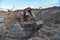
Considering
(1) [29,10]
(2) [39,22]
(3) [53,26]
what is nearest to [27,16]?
(1) [29,10]

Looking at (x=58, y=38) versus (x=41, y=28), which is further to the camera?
(x=41, y=28)

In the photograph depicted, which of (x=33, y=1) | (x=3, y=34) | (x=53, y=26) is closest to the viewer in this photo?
(x=53, y=26)

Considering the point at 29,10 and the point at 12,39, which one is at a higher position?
the point at 29,10

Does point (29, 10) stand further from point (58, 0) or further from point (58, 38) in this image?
point (58, 38)

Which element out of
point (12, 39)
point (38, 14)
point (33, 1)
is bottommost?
point (12, 39)

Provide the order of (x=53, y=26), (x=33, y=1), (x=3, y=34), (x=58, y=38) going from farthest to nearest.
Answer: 1. (x=33, y=1)
2. (x=3, y=34)
3. (x=53, y=26)
4. (x=58, y=38)

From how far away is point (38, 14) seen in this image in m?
6.22

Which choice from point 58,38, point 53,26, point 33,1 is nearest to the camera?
point 58,38

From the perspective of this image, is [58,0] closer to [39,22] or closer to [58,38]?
[39,22]

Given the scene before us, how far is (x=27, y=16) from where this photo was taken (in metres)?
5.92

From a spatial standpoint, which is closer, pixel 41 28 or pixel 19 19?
pixel 41 28

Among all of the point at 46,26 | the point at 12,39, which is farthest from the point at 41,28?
the point at 12,39

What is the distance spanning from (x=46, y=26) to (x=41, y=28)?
131 millimetres

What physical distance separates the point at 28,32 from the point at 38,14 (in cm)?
95
